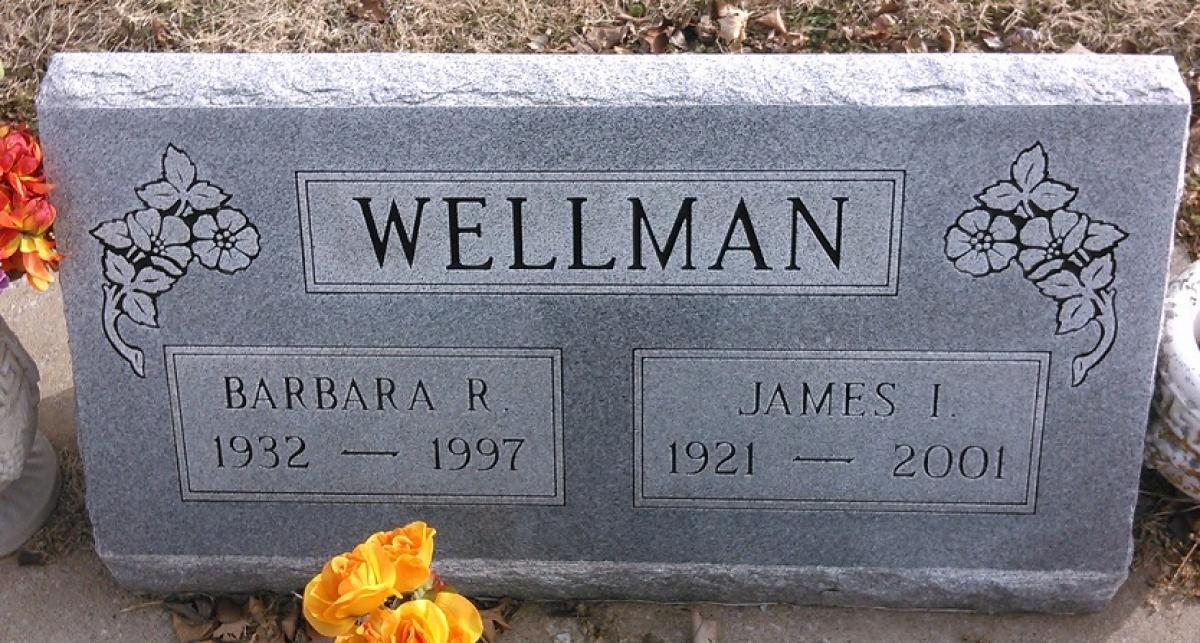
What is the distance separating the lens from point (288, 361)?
9.71 feet

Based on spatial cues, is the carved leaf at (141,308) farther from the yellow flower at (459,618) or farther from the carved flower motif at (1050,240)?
the carved flower motif at (1050,240)

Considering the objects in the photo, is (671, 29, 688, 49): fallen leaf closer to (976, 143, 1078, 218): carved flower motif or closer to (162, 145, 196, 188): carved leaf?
(976, 143, 1078, 218): carved flower motif

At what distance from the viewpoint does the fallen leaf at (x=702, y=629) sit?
3.06m

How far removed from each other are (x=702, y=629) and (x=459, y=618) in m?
1.06

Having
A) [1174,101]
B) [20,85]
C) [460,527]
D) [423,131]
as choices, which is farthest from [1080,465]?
[20,85]

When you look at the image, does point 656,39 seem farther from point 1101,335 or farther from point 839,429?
point 1101,335

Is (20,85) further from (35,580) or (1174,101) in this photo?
(1174,101)

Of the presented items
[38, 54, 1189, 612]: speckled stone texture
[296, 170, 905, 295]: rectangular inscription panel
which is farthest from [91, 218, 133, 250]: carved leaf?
[296, 170, 905, 295]: rectangular inscription panel

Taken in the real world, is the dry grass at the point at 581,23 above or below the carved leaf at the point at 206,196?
above

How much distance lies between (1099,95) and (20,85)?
3601 millimetres

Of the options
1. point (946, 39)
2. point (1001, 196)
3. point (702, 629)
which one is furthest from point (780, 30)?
point (702, 629)

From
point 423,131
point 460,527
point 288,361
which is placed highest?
point 423,131

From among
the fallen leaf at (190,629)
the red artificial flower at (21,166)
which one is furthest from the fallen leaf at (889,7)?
the fallen leaf at (190,629)

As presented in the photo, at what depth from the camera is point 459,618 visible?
2.15 metres
